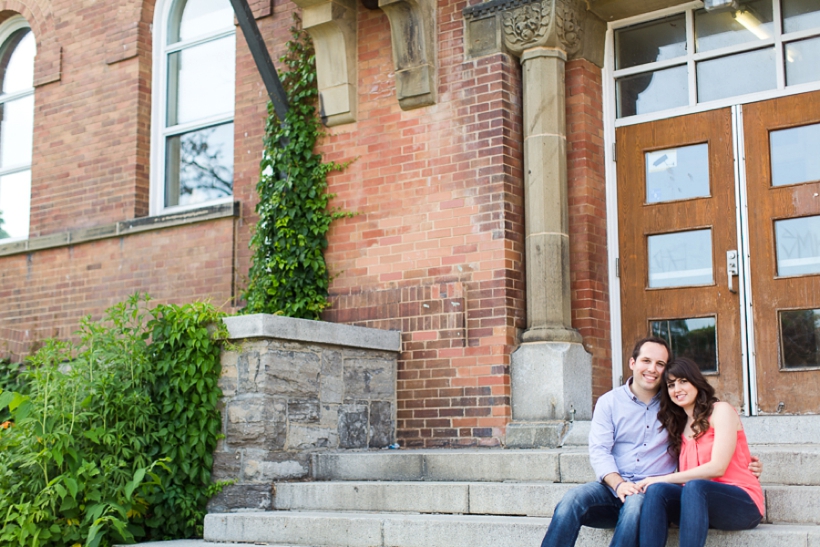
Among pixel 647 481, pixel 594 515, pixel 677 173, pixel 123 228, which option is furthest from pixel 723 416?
pixel 123 228

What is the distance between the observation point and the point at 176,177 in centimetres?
1037

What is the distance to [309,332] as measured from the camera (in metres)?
6.95

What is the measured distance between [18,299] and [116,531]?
5188mm

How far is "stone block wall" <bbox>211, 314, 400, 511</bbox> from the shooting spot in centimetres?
659

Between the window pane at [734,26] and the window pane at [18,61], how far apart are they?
25.4 feet

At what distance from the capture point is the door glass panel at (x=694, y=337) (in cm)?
727

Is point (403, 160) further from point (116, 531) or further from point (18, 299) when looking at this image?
point (18, 299)

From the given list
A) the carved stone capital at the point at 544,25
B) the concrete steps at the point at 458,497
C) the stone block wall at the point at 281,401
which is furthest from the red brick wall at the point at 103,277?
the carved stone capital at the point at 544,25

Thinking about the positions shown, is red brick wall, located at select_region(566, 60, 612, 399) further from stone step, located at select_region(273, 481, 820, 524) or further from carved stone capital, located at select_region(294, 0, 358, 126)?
stone step, located at select_region(273, 481, 820, 524)

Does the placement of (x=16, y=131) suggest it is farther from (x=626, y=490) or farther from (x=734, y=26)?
(x=626, y=490)

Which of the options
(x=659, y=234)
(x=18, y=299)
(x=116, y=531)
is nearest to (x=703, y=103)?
(x=659, y=234)

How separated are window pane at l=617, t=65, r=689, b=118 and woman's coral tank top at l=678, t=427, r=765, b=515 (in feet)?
11.9

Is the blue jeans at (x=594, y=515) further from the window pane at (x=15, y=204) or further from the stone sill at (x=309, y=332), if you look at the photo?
the window pane at (x=15, y=204)

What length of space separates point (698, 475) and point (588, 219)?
3.38 meters
